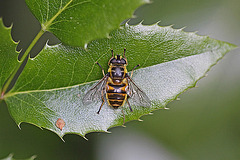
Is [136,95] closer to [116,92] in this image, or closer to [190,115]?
[116,92]

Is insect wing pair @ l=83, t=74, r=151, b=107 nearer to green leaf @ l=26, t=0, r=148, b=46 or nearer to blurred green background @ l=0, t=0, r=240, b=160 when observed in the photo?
green leaf @ l=26, t=0, r=148, b=46

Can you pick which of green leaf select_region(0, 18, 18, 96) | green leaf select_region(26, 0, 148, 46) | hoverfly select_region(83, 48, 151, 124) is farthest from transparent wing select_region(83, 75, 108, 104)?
green leaf select_region(0, 18, 18, 96)

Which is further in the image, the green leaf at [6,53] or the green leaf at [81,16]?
the green leaf at [6,53]

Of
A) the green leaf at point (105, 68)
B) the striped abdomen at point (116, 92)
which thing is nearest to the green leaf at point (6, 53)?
the green leaf at point (105, 68)

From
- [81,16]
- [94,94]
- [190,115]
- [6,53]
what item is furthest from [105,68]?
[190,115]

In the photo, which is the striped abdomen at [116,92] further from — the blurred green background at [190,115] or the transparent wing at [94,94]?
the blurred green background at [190,115]
